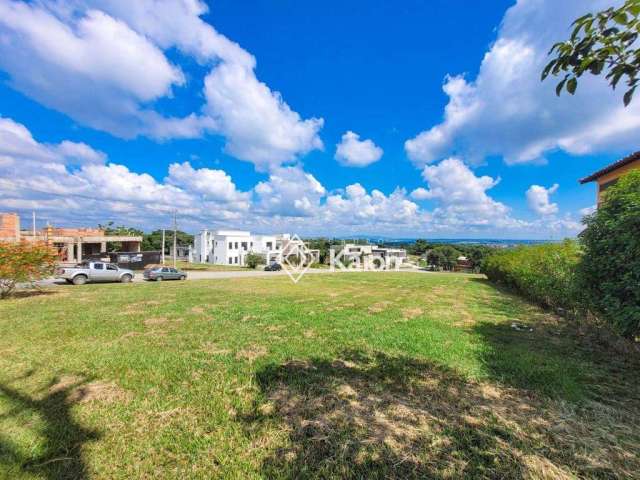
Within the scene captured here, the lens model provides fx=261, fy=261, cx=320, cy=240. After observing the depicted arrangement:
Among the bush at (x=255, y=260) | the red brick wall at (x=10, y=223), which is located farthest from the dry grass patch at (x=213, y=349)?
the bush at (x=255, y=260)

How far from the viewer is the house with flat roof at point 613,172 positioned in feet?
34.4

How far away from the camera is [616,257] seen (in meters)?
4.37

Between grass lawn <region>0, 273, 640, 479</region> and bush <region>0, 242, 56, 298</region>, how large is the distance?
5.07m

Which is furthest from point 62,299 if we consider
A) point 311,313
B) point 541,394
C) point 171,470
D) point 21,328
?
point 541,394

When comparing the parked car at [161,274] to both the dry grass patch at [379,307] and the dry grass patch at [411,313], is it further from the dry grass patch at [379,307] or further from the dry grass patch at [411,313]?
the dry grass patch at [411,313]

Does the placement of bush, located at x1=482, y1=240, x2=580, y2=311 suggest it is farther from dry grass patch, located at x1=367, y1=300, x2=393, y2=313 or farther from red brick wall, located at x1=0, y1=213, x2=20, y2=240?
red brick wall, located at x1=0, y1=213, x2=20, y2=240

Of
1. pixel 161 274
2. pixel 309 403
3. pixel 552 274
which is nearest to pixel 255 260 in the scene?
pixel 161 274

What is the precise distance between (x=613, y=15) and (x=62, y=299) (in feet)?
49.1

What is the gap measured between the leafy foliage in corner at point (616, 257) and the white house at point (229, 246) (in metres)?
46.5

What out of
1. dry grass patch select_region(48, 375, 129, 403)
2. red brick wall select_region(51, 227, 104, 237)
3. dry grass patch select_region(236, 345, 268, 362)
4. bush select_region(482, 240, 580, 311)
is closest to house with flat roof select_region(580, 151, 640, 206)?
bush select_region(482, 240, 580, 311)

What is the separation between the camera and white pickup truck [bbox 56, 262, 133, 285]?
50.0ft

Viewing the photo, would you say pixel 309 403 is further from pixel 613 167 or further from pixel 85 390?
pixel 613 167

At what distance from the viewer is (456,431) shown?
2.81 metres

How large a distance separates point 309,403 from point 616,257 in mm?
5501
